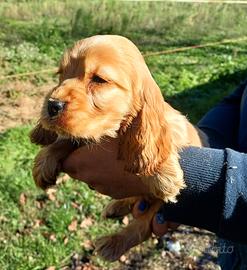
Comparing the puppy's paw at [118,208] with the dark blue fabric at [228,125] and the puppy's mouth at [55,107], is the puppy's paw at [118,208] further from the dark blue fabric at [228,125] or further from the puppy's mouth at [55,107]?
the puppy's mouth at [55,107]

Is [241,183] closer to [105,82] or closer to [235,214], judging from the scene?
[235,214]

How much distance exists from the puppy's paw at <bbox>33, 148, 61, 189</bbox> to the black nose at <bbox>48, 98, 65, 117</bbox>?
1.10 ft

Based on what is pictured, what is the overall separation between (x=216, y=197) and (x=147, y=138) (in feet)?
1.42

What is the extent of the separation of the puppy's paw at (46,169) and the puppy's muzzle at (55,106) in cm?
34

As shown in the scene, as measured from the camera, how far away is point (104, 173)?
1.95 meters

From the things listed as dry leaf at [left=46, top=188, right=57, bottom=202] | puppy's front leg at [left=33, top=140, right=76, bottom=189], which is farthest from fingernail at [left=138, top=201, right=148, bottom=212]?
dry leaf at [left=46, top=188, right=57, bottom=202]

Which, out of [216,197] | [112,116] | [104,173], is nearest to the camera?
[216,197]

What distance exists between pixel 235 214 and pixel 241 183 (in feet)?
0.32

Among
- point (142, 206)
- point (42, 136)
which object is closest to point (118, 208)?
point (142, 206)

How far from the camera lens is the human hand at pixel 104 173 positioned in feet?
A: 6.40

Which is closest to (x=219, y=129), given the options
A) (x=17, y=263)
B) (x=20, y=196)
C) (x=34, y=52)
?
(x=17, y=263)

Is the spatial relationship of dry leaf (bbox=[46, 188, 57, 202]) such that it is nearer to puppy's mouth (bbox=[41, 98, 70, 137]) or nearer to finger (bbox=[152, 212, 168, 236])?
finger (bbox=[152, 212, 168, 236])

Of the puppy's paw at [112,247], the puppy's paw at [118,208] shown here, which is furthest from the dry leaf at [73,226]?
→ the puppy's paw at [112,247]

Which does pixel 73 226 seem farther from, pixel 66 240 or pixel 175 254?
pixel 175 254
